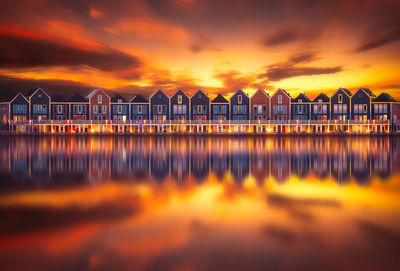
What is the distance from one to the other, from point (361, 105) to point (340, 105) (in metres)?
4.99

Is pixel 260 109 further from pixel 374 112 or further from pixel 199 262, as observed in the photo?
pixel 199 262

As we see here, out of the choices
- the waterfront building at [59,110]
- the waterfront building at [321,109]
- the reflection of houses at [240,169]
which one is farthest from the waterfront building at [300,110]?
the waterfront building at [59,110]

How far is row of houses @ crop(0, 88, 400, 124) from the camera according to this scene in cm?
6962

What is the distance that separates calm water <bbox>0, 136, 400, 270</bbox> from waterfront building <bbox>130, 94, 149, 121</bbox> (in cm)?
5436

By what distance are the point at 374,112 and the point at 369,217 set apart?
235 feet

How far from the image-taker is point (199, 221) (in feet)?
29.4

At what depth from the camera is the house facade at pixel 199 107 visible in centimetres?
7025

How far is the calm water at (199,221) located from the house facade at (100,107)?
184ft

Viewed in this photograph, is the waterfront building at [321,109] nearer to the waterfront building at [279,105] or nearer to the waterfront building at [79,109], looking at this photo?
the waterfront building at [279,105]

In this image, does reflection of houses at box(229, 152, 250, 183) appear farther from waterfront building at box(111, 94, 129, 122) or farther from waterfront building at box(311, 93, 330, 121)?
waterfront building at box(311, 93, 330, 121)

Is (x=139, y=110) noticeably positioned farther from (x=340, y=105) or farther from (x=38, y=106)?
(x=340, y=105)

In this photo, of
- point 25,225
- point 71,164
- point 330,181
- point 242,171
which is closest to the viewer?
point 25,225

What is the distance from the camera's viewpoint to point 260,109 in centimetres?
6969

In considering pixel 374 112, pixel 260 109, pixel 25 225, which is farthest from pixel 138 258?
pixel 374 112
